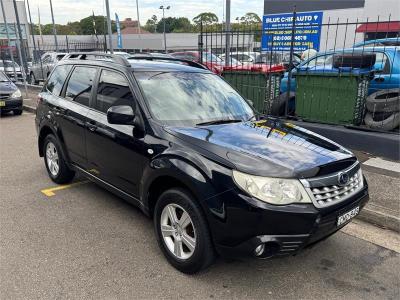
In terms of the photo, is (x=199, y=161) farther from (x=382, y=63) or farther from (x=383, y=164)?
(x=382, y=63)

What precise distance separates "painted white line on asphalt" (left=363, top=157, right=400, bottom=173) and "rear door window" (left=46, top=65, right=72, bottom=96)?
4597 millimetres

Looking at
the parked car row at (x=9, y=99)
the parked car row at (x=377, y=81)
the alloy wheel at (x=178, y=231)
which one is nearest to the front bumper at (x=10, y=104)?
the parked car row at (x=9, y=99)

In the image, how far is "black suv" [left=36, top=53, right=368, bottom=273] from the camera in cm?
273

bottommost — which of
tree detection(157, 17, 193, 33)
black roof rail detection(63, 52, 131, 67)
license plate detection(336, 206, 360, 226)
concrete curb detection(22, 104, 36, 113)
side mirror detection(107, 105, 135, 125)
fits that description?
concrete curb detection(22, 104, 36, 113)

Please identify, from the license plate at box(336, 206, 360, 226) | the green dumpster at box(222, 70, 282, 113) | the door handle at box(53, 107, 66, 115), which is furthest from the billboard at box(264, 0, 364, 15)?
the license plate at box(336, 206, 360, 226)

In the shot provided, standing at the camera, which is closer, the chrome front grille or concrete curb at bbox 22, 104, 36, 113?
the chrome front grille

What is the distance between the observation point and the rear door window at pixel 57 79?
5.13 meters

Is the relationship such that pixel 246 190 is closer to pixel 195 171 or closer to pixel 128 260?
pixel 195 171

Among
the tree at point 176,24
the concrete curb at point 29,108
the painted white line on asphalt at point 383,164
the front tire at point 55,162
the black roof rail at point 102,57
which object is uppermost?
the tree at point 176,24

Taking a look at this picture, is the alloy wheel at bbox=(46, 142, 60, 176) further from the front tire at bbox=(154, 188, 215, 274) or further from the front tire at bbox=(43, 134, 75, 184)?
the front tire at bbox=(154, 188, 215, 274)

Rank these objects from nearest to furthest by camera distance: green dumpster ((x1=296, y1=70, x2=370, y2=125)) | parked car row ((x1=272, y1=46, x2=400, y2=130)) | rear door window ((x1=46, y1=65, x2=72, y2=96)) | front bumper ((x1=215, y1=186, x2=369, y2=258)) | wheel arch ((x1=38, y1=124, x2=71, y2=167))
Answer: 1. front bumper ((x1=215, y1=186, x2=369, y2=258))
2. wheel arch ((x1=38, y1=124, x2=71, y2=167))
3. rear door window ((x1=46, y1=65, x2=72, y2=96))
4. parked car row ((x1=272, y1=46, x2=400, y2=130))
5. green dumpster ((x1=296, y1=70, x2=370, y2=125))

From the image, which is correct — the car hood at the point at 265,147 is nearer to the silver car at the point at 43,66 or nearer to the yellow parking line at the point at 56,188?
the yellow parking line at the point at 56,188

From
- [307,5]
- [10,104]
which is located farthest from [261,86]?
[307,5]

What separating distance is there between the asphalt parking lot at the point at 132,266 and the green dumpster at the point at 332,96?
123 inches
